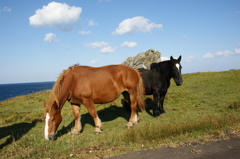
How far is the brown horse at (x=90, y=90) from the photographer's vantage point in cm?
691

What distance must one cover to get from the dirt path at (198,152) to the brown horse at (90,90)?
3212 millimetres

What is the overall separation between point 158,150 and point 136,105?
13.1ft

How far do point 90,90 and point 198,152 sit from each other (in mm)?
4640

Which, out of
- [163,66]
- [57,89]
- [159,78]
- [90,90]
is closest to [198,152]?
[90,90]

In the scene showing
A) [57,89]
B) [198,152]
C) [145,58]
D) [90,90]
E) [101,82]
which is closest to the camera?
[198,152]

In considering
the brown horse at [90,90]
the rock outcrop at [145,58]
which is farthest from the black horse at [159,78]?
the rock outcrop at [145,58]

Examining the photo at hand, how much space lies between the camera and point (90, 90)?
300 inches

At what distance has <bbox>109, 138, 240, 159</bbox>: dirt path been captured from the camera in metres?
4.29

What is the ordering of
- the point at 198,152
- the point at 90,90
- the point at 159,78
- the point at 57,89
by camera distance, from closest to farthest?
1. the point at 198,152
2. the point at 57,89
3. the point at 90,90
4. the point at 159,78

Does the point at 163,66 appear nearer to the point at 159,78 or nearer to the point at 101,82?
the point at 159,78

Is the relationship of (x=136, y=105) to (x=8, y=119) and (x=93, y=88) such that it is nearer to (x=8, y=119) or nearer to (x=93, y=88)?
(x=93, y=88)

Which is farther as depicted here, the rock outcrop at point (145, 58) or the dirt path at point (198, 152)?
the rock outcrop at point (145, 58)

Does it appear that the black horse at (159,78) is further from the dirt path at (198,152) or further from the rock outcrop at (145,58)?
the rock outcrop at (145,58)

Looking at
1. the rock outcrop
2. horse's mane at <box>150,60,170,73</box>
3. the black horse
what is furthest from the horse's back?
the rock outcrop
